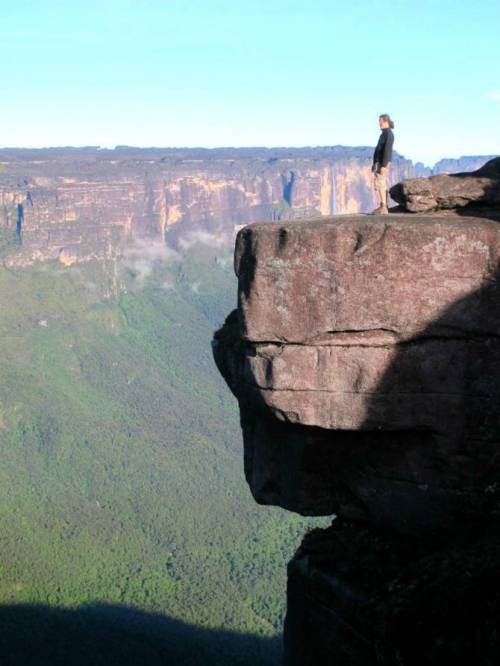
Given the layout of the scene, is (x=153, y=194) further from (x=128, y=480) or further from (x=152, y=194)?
(x=128, y=480)

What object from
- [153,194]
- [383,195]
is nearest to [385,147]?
[383,195]

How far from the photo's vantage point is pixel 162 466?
234 feet

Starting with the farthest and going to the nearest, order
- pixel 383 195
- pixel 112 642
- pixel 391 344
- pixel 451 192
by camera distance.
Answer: pixel 112 642, pixel 383 195, pixel 451 192, pixel 391 344

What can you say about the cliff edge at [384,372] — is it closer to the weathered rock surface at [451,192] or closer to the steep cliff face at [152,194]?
the weathered rock surface at [451,192]

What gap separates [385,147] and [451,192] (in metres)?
1.38

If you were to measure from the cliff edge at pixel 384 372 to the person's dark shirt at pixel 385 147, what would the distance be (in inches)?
73.9

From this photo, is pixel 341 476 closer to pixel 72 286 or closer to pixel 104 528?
pixel 104 528

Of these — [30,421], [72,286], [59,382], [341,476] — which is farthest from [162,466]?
[341,476]

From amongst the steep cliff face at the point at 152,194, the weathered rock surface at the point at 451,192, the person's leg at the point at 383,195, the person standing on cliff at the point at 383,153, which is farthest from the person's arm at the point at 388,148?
the steep cliff face at the point at 152,194

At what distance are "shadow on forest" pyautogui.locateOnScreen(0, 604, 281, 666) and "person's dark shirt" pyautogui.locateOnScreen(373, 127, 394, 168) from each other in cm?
2350

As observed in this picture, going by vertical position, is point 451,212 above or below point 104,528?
above

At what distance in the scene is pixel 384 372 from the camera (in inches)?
356

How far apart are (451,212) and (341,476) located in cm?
310

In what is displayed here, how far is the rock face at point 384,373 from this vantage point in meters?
8.77
